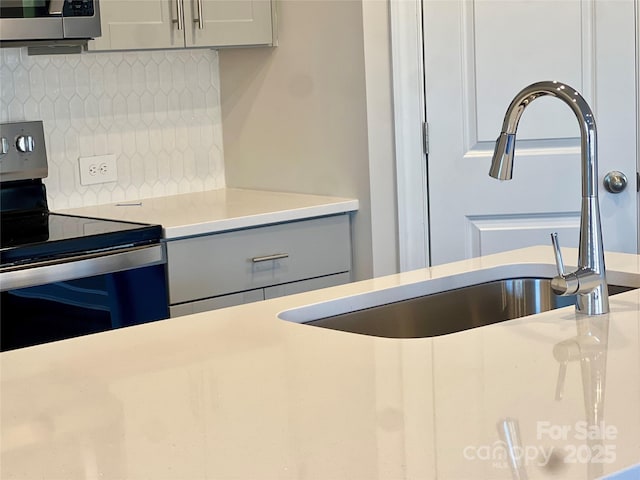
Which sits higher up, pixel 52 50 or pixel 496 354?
pixel 52 50

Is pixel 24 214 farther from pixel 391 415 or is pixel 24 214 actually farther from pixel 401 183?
Answer: pixel 391 415

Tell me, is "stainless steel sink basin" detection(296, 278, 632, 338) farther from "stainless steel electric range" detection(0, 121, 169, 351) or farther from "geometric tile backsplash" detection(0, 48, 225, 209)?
"geometric tile backsplash" detection(0, 48, 225, 209)

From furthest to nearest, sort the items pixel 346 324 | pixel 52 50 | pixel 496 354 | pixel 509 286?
pixel 52 50, pixel 509 286, pixel 346 324, pixel 496 354

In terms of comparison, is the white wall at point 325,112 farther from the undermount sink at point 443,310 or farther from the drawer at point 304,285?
the undermount sink at point 443,310

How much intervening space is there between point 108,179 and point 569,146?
5.06 ft

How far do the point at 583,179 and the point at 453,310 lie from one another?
50 cm

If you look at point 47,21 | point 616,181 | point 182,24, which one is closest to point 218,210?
point 182,24

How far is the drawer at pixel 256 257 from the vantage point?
2.87 metres

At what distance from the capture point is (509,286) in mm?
2127

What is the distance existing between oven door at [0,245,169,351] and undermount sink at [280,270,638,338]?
1.00 metres

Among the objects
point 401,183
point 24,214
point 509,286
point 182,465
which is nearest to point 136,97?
point 24,214

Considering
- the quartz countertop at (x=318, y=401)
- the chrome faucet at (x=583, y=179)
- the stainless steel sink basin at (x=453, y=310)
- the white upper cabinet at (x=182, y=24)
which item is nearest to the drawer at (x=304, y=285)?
the white upper cabinet at (x=182, y=24)

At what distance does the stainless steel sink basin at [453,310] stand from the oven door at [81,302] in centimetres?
100

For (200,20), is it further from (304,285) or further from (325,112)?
(304,285)
